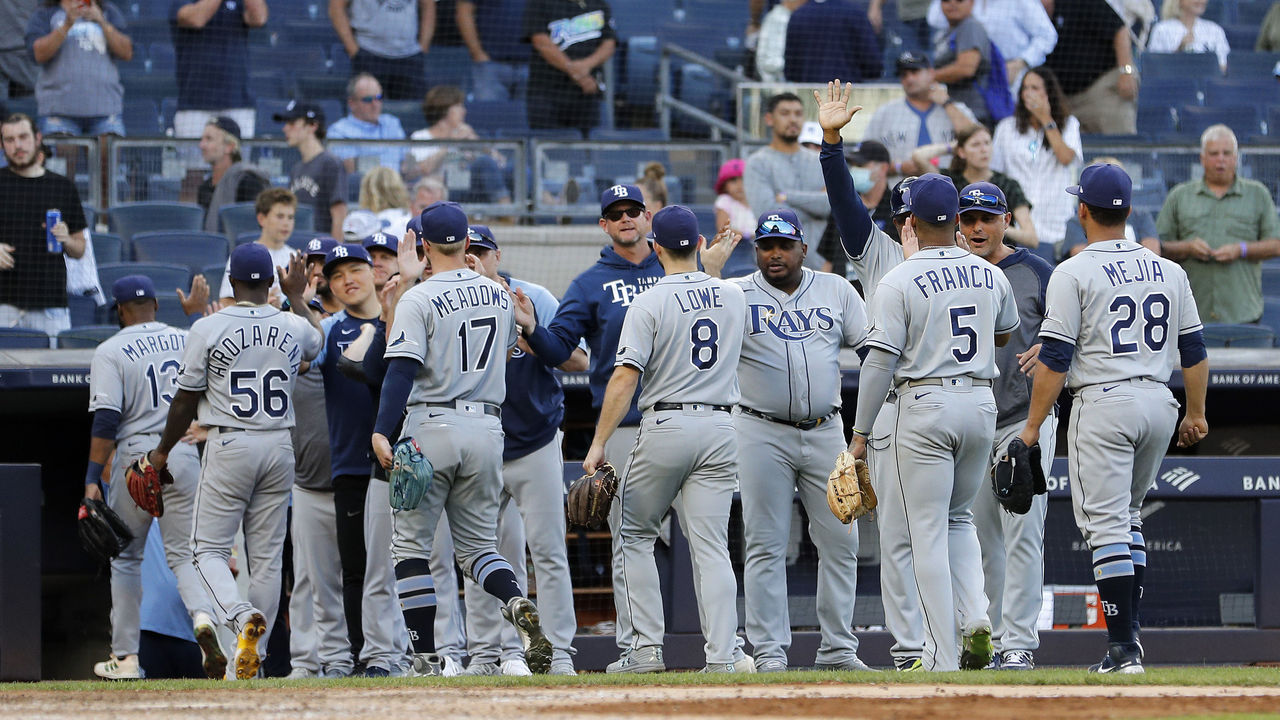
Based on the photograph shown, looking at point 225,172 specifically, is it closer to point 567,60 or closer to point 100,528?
point 567,60

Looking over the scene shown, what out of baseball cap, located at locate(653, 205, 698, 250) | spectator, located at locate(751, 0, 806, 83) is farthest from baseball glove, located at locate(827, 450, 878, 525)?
spectator, located at locate(751, 0, 806, 83)

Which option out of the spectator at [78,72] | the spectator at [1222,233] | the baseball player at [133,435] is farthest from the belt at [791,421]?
the spectator at [78,72]

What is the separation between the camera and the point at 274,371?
20.8 ft

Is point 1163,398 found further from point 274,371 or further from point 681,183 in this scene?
point 681,183

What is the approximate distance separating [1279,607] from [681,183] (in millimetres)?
4265

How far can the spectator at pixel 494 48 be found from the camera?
11.2m

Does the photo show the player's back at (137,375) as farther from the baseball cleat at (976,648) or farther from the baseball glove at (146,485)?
the baseball cleat at (976,648)

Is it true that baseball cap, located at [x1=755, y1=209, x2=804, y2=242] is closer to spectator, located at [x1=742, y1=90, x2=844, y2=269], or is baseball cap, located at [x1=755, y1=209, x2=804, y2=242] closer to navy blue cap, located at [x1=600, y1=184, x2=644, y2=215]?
navy blue cap, located at [x1=600, y1=184, x2=644, y2=215]

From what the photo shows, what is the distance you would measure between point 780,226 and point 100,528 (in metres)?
3.19

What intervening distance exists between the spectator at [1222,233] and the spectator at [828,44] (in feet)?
8.13

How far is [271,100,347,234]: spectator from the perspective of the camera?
903 cm

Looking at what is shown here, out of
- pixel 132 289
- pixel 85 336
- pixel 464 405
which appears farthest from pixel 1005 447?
pixel 85 336

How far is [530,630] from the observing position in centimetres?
531

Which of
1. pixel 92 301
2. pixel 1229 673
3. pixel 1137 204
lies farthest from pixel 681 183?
pixel 1229 673
